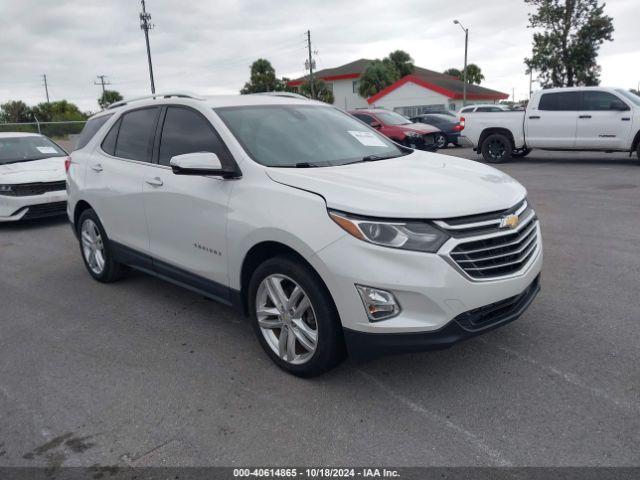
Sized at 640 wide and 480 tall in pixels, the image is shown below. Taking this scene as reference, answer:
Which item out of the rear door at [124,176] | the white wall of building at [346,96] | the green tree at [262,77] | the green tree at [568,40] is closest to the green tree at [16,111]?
the green tree at [262,77]

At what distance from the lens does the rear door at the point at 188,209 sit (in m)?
3.80

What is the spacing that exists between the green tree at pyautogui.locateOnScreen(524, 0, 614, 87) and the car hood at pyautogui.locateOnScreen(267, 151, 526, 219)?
39.1 metres

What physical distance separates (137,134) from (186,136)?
0.83 meters

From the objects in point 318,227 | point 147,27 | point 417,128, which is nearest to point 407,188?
point 318,227

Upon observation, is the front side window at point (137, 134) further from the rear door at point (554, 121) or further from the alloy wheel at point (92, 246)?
the rear door at point (554, 121)

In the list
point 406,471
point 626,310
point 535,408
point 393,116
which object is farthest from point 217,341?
point 393,116

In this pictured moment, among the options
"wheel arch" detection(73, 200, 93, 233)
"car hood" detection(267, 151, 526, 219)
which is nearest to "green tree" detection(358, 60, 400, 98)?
"wheel arch" detection(73, 200, 93, 233)

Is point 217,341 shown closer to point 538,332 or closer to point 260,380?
point 260,380

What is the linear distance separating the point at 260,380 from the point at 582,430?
73.6 inches

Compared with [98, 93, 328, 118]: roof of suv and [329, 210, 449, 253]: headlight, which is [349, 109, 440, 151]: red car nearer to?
[98, 93, 328, 118]: roof of suv

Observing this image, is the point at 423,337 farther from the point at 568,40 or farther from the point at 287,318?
the point at 568,40

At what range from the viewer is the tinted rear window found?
5.60 meters

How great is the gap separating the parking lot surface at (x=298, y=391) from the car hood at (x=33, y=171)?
4289 millimetres

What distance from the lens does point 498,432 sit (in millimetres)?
2865
